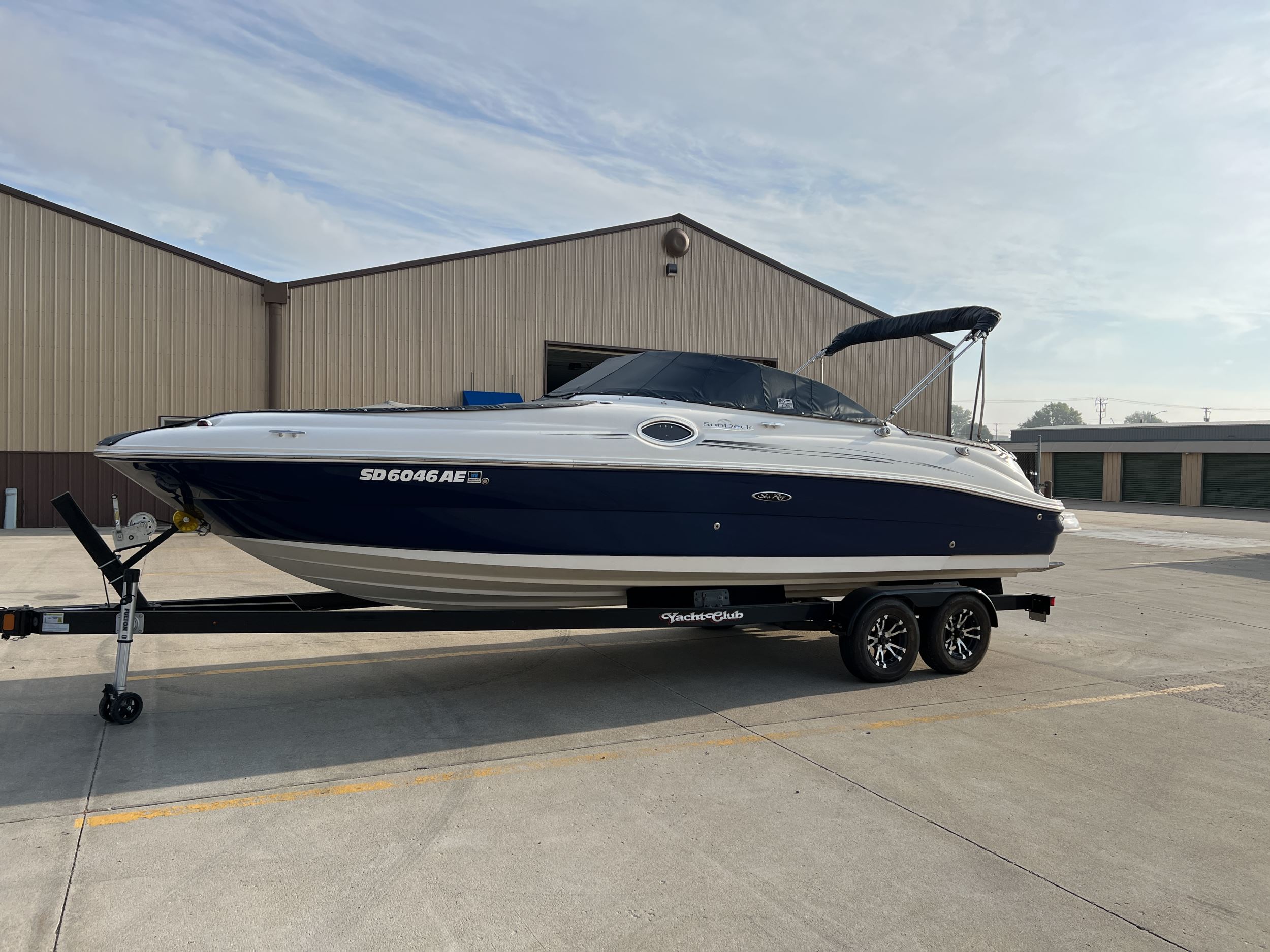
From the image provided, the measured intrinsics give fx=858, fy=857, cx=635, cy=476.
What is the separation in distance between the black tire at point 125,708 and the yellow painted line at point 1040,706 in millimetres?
4018

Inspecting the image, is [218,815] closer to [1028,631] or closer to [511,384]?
[1028,631]

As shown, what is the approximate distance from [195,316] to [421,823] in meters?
14.7

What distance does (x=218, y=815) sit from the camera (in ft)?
11.4

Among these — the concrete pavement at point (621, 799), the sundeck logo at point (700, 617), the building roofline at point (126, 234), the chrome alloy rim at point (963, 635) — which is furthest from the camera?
the building roofline at point (126, 234)

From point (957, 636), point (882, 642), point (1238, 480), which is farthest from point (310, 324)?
point (1238, 480)

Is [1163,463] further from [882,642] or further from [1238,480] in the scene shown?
[882,642]

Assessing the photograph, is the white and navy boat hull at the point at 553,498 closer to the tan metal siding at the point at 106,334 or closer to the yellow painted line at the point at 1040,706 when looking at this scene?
the yellow painted line at the point at 1040,706

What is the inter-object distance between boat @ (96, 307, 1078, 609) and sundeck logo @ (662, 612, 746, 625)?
0.12 m

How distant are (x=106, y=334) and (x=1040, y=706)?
15822 millimetres

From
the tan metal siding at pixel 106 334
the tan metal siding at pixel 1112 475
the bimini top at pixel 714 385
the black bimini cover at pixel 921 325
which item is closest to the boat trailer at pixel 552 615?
the bimini top at pixel 714 385

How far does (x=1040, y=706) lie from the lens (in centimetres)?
539

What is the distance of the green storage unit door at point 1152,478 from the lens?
33438 mm

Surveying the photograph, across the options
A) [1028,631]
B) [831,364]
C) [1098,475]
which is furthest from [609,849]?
[1098,475]

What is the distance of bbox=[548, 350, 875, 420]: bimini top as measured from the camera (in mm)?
5648
